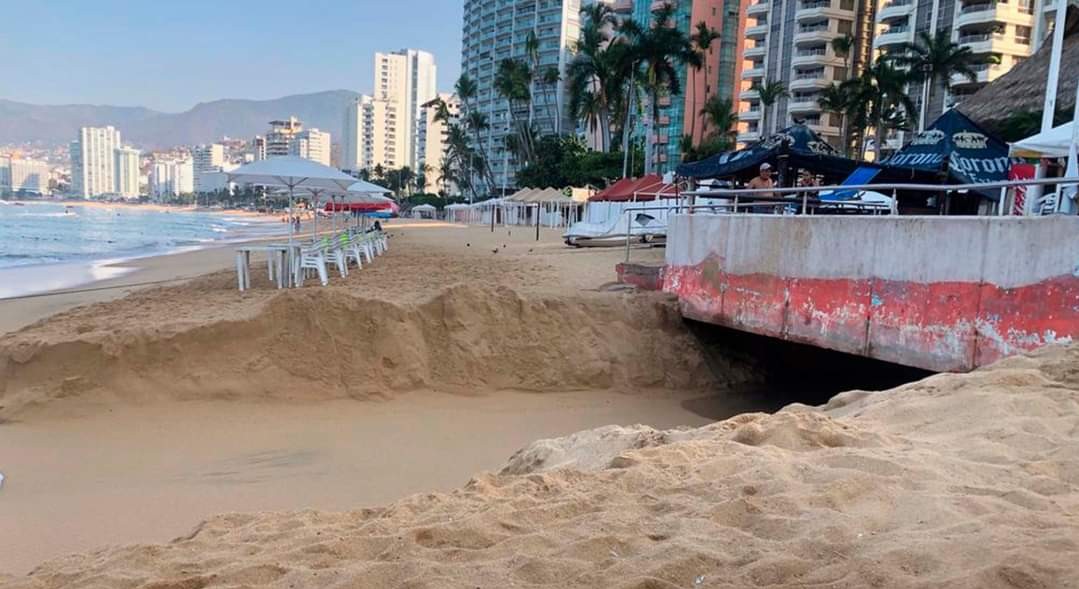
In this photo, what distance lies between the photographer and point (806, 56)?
68.1 m

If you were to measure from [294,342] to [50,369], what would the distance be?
2485 millimetres

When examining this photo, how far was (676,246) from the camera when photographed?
9984mm

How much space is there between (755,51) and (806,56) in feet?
24.8

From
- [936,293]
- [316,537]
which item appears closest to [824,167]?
[936,293]

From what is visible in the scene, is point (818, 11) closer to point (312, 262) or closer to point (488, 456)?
point (312, 262)

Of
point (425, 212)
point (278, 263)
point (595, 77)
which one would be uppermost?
point (595, 77)

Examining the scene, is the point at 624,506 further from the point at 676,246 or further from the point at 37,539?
the point at 676,246

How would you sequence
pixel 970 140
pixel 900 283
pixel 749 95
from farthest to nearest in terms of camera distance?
pixel 749 95 → pixel 970 140 → pixel 900 283

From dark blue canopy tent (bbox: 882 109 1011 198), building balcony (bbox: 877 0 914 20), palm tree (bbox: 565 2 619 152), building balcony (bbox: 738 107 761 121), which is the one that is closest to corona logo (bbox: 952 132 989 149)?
dark blue canopy tent (bbox: 882 109 1011 198)

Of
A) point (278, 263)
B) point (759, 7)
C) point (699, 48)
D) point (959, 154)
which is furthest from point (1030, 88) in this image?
point (759, 7)

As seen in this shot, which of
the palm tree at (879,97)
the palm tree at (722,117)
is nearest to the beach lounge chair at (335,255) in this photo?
the palm tree at (879,97)

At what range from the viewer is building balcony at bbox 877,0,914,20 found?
60406mm

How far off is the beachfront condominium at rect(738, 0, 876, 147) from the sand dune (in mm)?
65515

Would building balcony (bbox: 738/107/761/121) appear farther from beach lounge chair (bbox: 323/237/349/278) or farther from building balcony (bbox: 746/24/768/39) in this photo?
beach lounge chair (bbox: 323/237/349/278)
